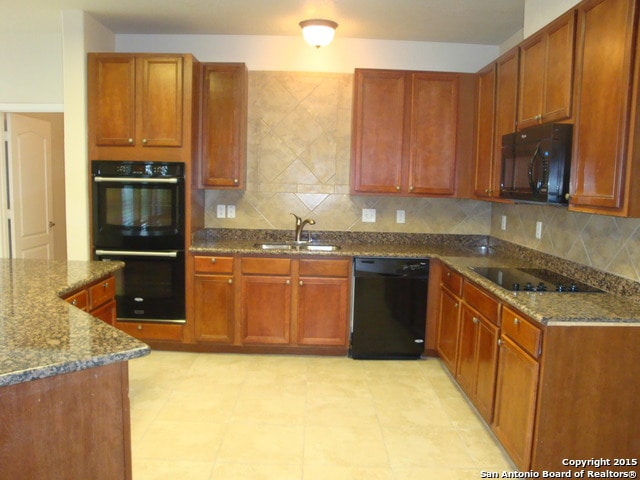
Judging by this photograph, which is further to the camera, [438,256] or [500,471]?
[438,256]

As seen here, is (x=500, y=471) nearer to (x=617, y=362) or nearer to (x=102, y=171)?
(x=617, y=362)

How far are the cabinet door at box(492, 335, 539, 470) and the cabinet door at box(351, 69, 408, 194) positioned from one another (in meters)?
1.86

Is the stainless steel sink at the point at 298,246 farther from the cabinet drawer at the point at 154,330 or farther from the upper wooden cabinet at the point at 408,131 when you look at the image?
the cabinet drawer at the point at 154,330

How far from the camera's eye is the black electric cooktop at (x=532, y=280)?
2.60 meters

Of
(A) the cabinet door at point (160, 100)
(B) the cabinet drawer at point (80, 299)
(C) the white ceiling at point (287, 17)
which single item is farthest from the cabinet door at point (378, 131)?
(B) the cabinet drawer at point (80, 299)

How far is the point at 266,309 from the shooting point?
3.93 metres

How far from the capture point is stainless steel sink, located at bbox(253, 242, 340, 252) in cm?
400

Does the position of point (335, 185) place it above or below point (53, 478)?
above

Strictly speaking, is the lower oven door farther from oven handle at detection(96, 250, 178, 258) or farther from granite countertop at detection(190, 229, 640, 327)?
granite countertop at detection(190, 229, 640, 327)

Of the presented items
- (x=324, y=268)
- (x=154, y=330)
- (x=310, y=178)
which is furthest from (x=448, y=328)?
(x=154, y=330)

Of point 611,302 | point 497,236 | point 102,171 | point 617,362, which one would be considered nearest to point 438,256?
point 497,236

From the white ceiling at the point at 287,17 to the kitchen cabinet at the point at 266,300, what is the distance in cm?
182

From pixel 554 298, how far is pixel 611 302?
0.26m

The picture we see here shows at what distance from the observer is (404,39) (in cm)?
423
